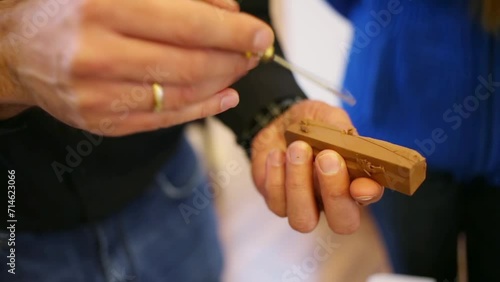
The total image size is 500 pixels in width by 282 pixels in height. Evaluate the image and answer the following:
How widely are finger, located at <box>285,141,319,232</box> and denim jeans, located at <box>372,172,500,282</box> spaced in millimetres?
238

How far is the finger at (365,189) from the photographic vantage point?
1.33 feet

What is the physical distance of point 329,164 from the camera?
1.36ft

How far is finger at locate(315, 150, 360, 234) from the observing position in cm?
42

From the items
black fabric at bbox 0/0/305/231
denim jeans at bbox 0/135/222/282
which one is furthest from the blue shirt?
→ denim jeans at bbox 0/135/222/282

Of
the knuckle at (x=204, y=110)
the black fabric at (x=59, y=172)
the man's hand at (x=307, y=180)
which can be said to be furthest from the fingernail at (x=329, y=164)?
the black fabric at (x=59, y=172)

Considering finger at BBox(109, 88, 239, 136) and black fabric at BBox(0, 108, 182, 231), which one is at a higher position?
finger at BBox(109, 88, 239, 136)

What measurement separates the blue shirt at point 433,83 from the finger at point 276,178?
173mm

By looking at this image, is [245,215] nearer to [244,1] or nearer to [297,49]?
[297,49]

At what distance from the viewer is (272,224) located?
3.83 feet

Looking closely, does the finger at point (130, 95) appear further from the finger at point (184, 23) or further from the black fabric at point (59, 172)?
the black fabric at point (59, 172)

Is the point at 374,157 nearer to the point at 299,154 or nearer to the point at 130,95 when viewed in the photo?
the point at 299,154

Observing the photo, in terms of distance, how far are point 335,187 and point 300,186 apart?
41 mm

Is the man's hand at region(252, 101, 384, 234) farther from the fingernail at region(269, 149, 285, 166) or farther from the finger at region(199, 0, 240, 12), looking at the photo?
the finger at region(199, 0, 240, 12)

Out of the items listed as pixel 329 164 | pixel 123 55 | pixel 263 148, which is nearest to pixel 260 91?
pixel 263 148
